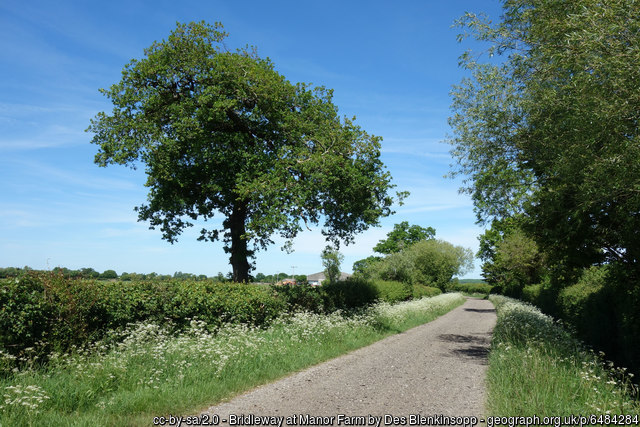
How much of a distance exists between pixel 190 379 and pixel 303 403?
2335mm

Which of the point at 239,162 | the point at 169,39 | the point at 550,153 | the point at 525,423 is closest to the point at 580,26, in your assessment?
the point at 550,153

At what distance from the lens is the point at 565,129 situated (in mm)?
9867

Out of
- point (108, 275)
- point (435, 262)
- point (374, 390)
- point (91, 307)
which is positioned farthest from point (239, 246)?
point (435, 262)

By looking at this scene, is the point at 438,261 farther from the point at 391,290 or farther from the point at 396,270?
the point at 391,290

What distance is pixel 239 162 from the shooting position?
60.6ft

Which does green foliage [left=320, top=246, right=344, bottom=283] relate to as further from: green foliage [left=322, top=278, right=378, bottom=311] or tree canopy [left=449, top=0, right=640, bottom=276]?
tree canopy [left=449, top=0, right=640, bottom=276]

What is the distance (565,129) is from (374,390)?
319 inches

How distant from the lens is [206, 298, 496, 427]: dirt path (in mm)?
6254

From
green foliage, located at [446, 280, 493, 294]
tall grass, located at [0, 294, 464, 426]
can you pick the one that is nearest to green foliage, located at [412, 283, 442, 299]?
tall grass, located at [0, 294, 464, 426]

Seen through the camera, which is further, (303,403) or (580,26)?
(580,26)

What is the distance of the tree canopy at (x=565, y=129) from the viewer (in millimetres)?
7371

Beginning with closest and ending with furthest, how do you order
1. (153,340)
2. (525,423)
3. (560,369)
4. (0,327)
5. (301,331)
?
(525,423) → (0,327) → (560,369) → (153,340) → (301,331)

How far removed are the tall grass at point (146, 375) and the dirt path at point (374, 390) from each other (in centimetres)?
58

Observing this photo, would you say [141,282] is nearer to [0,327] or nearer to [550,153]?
[0,327]
